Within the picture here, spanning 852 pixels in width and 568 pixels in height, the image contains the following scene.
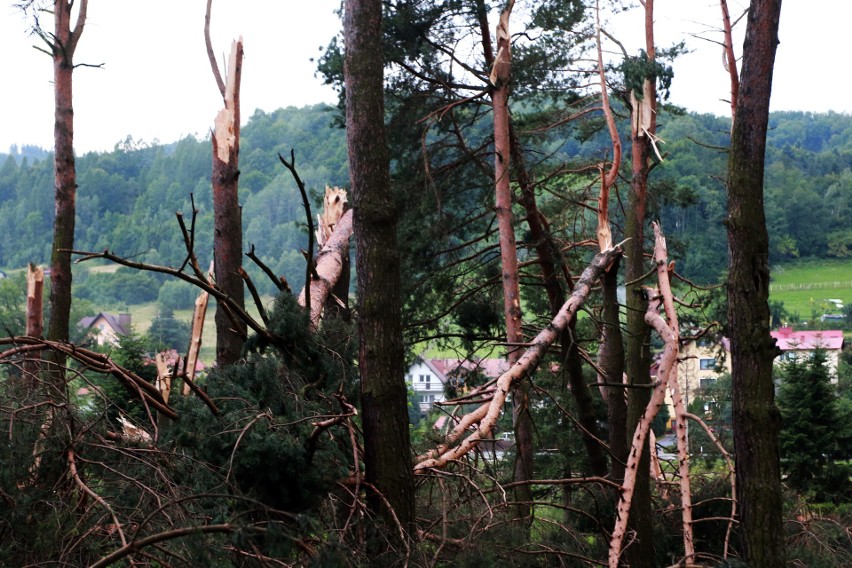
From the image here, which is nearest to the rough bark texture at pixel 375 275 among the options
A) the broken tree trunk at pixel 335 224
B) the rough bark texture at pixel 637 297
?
the rough bark texture at pixel 637 297

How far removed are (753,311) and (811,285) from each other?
6261 cm

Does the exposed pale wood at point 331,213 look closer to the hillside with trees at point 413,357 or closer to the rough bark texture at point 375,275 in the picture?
the hillside with trees at point 413,357

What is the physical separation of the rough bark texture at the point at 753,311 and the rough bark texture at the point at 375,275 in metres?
1.71

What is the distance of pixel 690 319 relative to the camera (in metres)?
14.9

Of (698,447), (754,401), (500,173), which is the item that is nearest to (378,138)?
(754,401)

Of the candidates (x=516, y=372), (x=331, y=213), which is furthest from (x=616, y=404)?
(x=516, y=372)

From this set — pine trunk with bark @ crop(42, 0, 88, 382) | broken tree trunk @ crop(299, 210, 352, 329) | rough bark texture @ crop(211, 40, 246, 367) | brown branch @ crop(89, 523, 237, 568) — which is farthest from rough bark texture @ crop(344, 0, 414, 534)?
pine trunk with bark @ crop(42, 0, 88, 382)

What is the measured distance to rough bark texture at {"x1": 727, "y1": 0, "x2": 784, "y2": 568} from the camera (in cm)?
447

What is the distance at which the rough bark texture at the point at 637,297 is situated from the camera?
626 centimetres

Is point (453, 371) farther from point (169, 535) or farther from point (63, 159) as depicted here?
point (169, 535)

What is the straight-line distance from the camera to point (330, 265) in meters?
8.34

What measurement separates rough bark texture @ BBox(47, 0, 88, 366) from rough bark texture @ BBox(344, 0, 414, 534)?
20.4 feet

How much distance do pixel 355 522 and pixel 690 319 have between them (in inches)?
463

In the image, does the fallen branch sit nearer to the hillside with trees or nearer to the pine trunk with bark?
the hillside with trees
